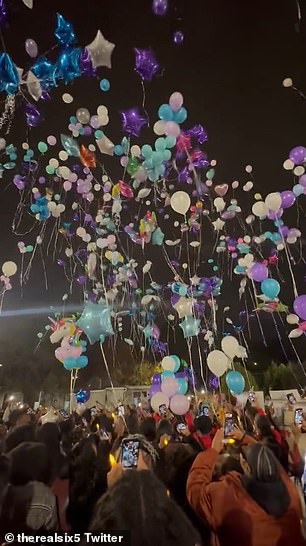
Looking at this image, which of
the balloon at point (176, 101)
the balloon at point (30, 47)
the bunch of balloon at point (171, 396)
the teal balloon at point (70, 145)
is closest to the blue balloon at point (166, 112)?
the balloon at point (176, 101)

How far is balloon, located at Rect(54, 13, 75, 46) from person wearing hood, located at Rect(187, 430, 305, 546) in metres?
2.77

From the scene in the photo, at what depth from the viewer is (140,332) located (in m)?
8.41

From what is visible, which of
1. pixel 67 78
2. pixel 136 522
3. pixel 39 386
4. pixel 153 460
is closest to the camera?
pixel 136 522

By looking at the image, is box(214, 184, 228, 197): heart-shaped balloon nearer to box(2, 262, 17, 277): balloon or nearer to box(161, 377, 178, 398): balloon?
box(161, 377, 178, 398): balloon

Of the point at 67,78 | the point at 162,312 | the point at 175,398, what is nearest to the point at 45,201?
the point at 67,78

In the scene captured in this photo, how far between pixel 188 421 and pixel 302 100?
3180mm

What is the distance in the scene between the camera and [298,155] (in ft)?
13.4

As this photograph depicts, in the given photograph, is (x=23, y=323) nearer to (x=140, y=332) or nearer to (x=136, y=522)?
(x=140, y=332)

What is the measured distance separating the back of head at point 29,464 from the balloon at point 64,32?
100 inches

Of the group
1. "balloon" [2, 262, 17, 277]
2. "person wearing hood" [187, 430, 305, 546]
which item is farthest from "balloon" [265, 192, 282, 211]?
"balloon" [2, 262, 17, 277]

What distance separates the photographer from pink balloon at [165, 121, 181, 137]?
3.55 metres

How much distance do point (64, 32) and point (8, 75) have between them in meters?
0.50

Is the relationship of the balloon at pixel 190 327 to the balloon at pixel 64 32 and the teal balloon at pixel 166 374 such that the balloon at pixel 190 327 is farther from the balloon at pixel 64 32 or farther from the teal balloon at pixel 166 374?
the balloon at pixel 64 32

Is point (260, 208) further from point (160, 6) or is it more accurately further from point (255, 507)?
point (255, 507)
